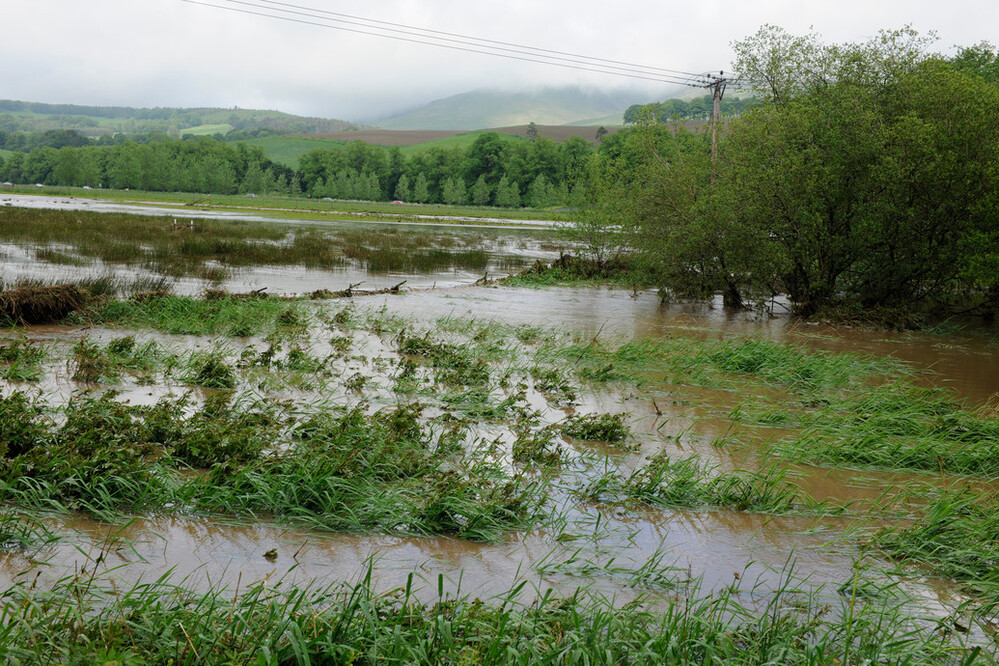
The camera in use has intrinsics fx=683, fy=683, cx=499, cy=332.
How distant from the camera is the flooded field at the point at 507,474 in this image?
4664mm

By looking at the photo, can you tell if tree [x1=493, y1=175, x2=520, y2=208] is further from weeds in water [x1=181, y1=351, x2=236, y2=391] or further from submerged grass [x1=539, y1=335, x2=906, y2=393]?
weeds in water [x1=181, y1=351, x2=236, y2=391]

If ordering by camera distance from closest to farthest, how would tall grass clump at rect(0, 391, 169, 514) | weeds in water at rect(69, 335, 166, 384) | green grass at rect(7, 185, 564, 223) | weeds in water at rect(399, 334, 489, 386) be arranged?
1. tall grass clump at rect(0, 391, 169, 514)
2. weeds in water at rect(69, 335, 166, 384)
3. weeds in water at rect(399, 334, 489, 386)
4. green grass at rect(7, 185, 564, 223)

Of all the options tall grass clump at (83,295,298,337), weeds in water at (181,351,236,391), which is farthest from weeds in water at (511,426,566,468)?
tall grass clump at (83,295,298,337)

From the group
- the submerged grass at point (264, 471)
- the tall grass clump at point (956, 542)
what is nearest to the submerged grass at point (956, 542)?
the tall grass clump at point (956, 542)

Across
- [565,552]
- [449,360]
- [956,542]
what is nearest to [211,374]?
[449,360]

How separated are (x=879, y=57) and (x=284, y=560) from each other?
66.8 ft

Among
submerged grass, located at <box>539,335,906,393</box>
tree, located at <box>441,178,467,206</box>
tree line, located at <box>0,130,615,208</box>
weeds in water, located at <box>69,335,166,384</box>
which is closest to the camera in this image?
weeds in water, located at <box>69,335,166,384</box>

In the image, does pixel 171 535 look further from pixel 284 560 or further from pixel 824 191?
pixel 824 191

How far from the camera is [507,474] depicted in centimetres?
661

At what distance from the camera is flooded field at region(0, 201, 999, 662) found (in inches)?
184

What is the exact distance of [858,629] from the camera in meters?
3.99

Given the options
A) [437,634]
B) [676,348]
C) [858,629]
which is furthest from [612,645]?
[676,348]

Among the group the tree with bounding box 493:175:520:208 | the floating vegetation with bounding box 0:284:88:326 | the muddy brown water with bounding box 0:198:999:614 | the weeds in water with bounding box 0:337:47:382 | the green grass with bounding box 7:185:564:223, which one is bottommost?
the muddy brown water with bounding box 0:198:999:614

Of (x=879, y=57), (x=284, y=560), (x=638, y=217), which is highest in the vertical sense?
(x=879, y=57)
